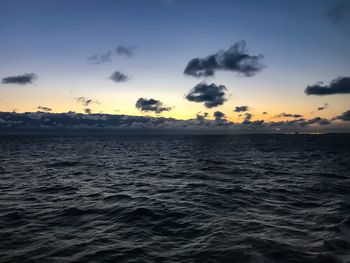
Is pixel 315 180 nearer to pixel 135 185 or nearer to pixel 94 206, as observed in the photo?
pixel 135 185

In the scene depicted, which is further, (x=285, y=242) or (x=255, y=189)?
(x=255, y=189)

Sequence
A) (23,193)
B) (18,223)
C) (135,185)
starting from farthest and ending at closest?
1. (135,185)
2. (23,193)
3. (18,223)

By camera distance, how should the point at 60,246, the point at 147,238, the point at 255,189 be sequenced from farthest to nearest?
the point at 255,189 → the point at 147,238 → the point at 60,246

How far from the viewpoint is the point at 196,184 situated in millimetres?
28453

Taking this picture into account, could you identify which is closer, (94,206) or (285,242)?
(285,242)

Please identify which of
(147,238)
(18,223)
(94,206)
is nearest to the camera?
(147,238)

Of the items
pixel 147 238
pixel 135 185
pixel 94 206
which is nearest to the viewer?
pixel 147 238

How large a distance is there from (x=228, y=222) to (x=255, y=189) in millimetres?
10583

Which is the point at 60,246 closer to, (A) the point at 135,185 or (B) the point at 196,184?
(A) the point at 135,185

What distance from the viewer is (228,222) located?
15.9 meters

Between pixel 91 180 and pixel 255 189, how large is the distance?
17068 mm

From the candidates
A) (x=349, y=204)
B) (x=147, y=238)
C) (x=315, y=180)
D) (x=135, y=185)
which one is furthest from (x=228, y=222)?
(x=315, y=180)

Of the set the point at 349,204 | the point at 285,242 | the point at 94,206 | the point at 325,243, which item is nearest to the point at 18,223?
the point at 94,206

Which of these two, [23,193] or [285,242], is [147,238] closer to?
[285,242]
